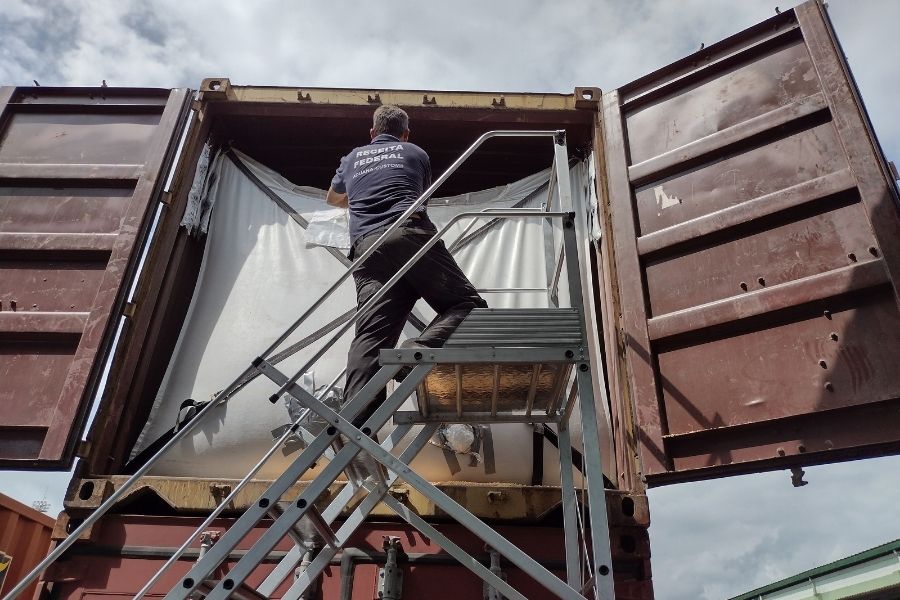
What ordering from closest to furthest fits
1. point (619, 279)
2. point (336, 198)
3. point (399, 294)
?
1. point (399, 294)
2. point (336, 198)
3. point (619, 279)

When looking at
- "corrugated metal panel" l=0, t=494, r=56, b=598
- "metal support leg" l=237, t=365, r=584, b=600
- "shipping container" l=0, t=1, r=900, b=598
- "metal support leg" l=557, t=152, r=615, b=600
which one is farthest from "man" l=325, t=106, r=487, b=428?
"corrugated metal panel" l=0, t=494, r=56, b=598

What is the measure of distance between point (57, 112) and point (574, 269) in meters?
3.98

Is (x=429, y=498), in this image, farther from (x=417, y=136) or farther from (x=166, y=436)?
(x=417, y=136)

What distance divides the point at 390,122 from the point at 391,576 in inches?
90.1

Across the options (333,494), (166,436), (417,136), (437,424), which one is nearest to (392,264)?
(437,424)

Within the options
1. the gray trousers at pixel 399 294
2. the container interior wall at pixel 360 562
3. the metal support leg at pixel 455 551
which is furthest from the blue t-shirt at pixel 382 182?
the container interior wall at pixel 360 562

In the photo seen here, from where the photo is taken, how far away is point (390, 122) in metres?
3.54

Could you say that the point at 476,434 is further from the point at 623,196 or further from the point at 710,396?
the point at 623,196

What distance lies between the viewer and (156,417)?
150 inches

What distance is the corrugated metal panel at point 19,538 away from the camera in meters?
4.52

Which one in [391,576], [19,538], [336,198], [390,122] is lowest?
[391,576]

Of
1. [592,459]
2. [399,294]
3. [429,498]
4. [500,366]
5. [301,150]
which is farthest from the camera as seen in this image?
[301,150]

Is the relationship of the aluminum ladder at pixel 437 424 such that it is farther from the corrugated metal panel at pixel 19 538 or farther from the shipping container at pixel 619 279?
the corrugated metal panel at pixel 19 538

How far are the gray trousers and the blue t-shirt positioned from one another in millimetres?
106
